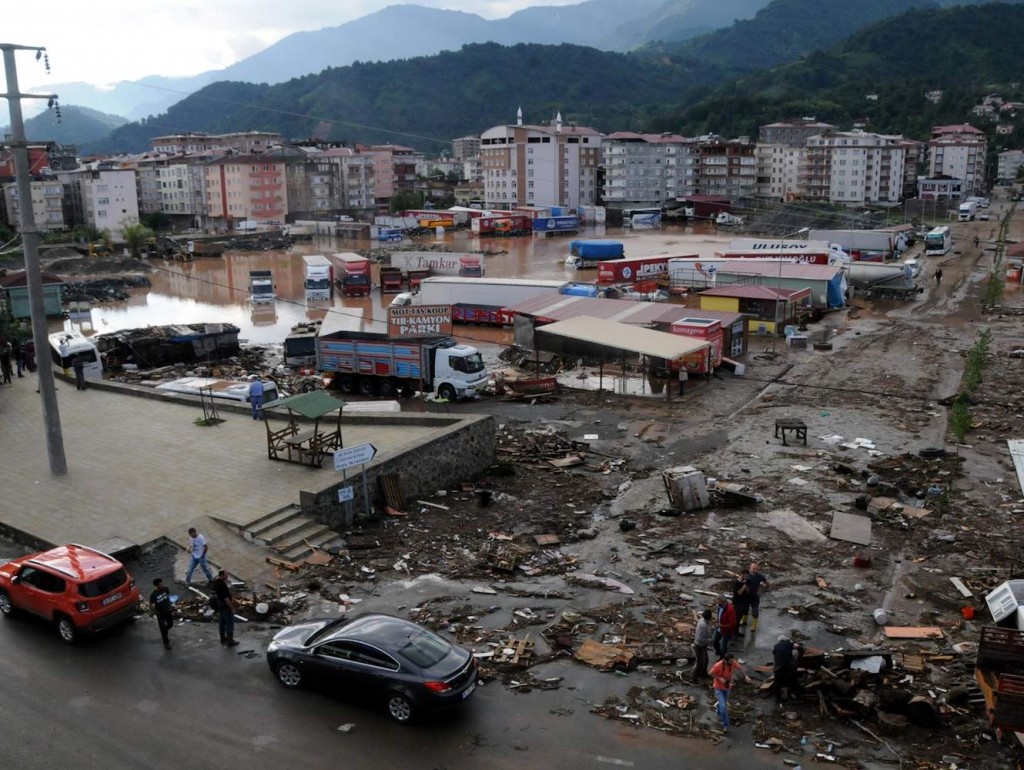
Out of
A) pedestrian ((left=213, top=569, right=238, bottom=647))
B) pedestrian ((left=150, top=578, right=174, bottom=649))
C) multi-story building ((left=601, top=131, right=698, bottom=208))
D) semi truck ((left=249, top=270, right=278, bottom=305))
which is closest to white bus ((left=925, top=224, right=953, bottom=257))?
semi truck ((left=249, top=270, right=278, bottom=305))

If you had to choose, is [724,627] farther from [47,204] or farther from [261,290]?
[47,204]

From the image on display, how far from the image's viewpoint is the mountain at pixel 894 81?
144 meters

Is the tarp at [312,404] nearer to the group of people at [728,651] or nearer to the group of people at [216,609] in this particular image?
the group of people at [216,609]

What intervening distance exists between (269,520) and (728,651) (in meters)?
7.03

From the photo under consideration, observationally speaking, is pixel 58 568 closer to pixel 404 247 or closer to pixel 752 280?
pixel 752 280

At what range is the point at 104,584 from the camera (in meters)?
9.94

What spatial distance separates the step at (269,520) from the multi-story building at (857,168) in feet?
333

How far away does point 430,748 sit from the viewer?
25.7 feet

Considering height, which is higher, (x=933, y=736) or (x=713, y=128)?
(x=713, y=128)

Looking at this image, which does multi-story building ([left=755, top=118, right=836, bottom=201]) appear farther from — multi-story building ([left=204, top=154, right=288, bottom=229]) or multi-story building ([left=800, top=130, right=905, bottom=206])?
multi-story building ([left=204, top=154, right=288, bottom=229])

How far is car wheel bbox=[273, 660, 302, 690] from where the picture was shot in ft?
29.0

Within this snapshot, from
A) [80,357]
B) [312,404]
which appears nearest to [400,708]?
[312,404]

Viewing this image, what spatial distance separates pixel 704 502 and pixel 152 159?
120 metres

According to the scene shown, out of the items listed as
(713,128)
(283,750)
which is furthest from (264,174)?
(283,750)
